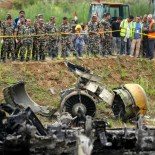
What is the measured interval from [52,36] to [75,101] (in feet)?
15.0

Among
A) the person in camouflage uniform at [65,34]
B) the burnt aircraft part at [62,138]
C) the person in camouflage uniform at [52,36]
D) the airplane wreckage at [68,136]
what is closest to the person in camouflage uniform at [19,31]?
the person in camouflage uniform at [52,36]

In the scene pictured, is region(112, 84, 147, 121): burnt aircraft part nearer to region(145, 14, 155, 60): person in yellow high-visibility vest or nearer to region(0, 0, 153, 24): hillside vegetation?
region(145, 14, 155, 60): person in yellow high-visibility vest

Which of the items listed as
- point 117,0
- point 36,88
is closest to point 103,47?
point 36,88

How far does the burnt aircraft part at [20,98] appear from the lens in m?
16.4

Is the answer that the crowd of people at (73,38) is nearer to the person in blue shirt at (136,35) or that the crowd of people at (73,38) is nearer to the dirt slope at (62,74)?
the person in blue shirt at (136,35)

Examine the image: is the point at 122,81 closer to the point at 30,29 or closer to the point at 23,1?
the point at 30,29

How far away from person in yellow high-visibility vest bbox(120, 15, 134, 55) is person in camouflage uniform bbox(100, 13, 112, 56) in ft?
1.88

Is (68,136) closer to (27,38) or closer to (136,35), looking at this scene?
(27,38)

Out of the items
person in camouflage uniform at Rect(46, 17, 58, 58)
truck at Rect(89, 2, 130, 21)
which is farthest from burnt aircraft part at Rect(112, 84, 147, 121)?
truck at Rect(89, 2, 130, 21)

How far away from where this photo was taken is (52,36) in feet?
67.5

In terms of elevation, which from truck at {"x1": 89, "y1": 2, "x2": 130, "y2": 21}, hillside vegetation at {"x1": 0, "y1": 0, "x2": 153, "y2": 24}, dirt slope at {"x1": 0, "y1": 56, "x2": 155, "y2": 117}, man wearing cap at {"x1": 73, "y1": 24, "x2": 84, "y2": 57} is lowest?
dirt slope at {"x1": 0, "y1": 56, "x2": 155, "y2": 117}

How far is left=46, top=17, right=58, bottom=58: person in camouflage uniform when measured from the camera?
20.5 metres

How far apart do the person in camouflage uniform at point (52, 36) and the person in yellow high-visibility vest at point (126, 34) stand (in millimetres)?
3011

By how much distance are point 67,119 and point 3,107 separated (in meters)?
1.41
